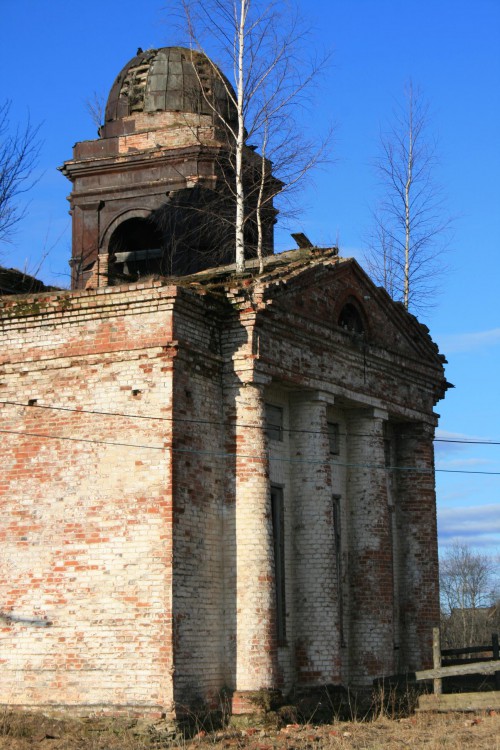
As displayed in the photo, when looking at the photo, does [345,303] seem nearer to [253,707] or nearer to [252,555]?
[252,555]

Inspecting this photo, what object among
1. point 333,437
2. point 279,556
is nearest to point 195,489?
point 279,556

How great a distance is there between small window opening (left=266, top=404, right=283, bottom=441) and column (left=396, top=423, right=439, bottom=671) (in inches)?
171

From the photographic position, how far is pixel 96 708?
14.2 m

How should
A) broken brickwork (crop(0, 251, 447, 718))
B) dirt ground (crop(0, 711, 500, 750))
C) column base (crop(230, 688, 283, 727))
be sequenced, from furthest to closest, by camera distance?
column base (crop(230, 688, 283, 727)) < broken brickwork (crop(0, 251, 447, 718)) < dirt ground (crop(0, 711, 500, 750))

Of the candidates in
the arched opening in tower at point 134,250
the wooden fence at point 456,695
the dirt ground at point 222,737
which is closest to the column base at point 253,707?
the dirt ground at point 222,737

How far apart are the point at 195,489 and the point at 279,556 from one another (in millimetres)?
2413

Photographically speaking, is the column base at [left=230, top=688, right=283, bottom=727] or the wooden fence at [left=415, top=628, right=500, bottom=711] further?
the wooden fence at [left=415, top=628, right=500, bottom=711]

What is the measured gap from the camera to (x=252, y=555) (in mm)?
15453

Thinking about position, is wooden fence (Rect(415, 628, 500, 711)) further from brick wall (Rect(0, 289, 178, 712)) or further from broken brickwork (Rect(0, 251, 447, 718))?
brick wall (Rect(0, 289, 178, 712))

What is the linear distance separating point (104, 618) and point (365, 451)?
248 inches

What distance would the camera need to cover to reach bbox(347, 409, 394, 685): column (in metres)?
18.3

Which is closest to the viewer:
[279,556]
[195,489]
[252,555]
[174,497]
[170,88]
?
[174,497]

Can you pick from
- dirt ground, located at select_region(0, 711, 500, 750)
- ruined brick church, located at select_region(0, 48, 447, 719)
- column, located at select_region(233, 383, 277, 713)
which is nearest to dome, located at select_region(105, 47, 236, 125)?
ruined brick church, located at select_region(0, 48, 447, 719)

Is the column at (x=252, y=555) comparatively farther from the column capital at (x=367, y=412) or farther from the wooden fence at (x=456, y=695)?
the column capital at (x=367, y=412)
